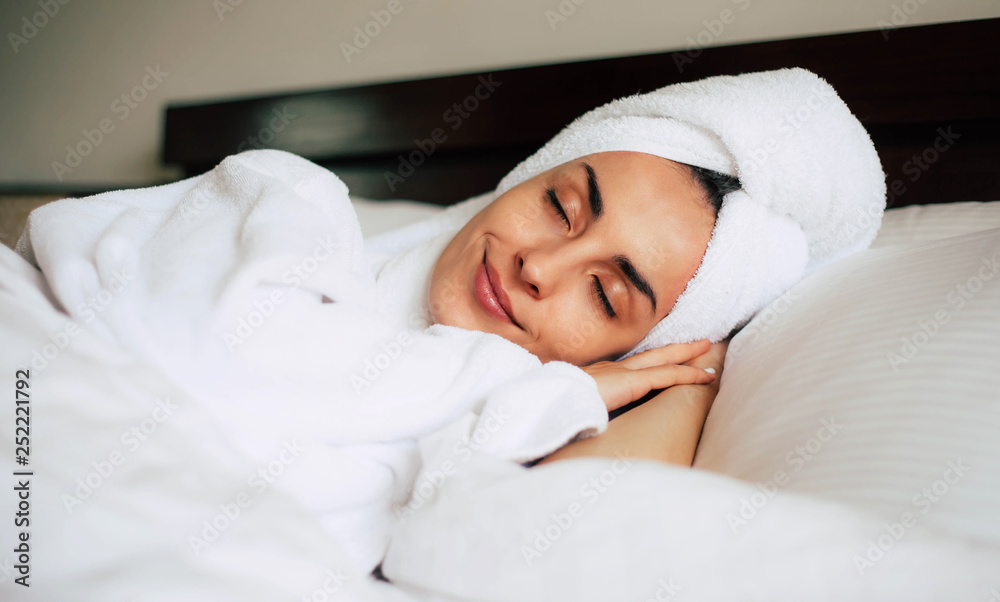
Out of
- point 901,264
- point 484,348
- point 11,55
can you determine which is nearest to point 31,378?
point 484,348

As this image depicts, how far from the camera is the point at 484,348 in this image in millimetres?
668

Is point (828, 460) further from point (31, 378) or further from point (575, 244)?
point (31, 378)

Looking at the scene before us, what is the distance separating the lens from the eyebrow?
2.68 feet

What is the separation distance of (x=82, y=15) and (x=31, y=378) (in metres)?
2.51
